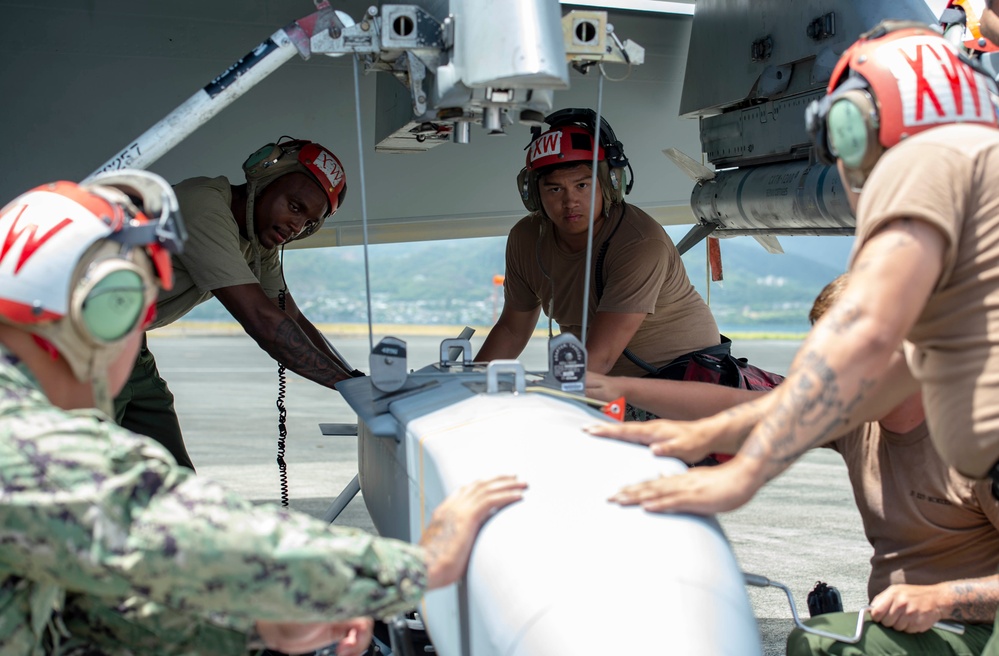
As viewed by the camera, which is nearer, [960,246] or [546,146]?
[960,246]

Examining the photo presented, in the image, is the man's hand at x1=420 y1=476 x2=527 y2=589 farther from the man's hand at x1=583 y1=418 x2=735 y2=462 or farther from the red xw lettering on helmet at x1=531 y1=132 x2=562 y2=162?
the red xw lettering on helmet at x1=531 y1=132 x2=562 y2=162

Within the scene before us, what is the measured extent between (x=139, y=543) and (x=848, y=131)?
4.53 feet

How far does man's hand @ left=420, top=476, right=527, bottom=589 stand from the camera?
1630 millimetres

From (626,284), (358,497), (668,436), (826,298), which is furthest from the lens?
(358,497)

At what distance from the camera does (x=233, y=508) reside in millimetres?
1368

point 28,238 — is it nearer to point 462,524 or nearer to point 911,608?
point 462,524

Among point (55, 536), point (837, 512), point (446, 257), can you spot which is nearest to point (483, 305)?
point (446, 257)

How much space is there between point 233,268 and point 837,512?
14.0 ft

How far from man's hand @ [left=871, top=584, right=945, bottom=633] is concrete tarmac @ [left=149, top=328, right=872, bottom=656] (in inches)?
43.8

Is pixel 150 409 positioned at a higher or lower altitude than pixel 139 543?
lower

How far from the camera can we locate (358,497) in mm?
6367

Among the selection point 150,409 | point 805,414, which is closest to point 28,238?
point 805,414

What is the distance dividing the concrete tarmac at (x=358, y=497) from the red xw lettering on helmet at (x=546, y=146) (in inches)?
77.6

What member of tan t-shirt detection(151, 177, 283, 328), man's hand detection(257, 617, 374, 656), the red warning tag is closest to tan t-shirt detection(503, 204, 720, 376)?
tan t-shirt detection(151, 177, 283, 328)
